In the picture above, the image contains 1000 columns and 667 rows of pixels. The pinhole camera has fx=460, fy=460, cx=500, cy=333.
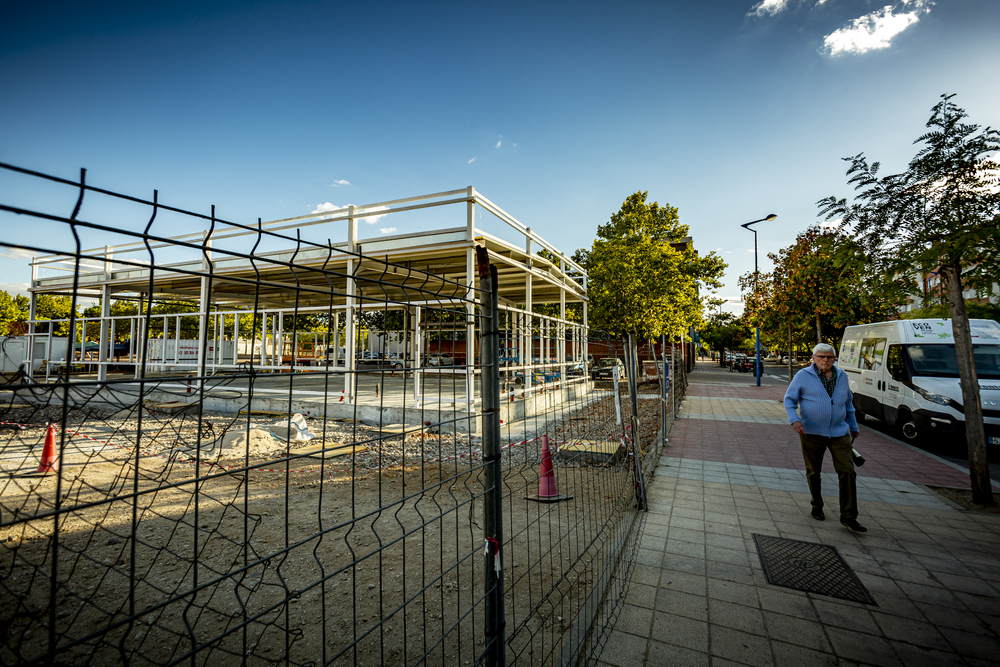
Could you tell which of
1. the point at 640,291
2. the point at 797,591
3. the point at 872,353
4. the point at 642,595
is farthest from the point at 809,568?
the point at 640,291

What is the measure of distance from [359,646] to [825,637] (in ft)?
9.29

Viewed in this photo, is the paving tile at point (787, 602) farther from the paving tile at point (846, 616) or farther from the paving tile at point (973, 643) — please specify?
the paving tile at point (973, 643)

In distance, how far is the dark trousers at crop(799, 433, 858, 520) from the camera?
4.24 m

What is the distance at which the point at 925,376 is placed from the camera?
785 cm

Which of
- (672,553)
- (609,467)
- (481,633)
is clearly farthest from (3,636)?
(609,467)

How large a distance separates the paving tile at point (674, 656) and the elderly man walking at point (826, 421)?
2.51 meters

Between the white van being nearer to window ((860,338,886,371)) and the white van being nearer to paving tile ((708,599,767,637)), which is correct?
window ((860,338,886,371))

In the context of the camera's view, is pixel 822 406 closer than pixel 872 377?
Yes

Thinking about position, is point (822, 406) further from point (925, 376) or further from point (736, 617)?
point (925, 376)

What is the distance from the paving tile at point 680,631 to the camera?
275cm

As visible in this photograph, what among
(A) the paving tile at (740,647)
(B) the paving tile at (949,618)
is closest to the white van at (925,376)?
(B) the paving tile at (949,618)

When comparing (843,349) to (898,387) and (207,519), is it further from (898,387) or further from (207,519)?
(207,519)

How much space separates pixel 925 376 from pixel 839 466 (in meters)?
5.38

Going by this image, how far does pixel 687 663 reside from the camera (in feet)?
8.53
